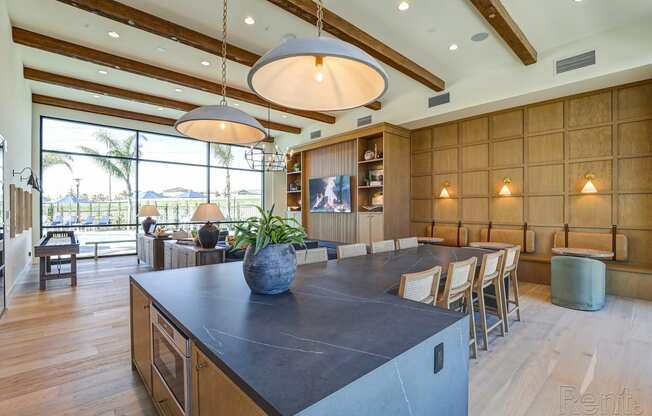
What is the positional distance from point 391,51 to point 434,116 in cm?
201

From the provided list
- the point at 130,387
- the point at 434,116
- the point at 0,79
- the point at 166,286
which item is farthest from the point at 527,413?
the point at 0,79

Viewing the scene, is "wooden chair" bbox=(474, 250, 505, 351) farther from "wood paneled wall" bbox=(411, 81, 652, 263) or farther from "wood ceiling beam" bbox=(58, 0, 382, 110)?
"wood ceiling beam" bbox=(58, 0, 382, 110)

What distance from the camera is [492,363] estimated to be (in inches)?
104

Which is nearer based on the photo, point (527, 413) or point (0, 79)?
point (527, 413)

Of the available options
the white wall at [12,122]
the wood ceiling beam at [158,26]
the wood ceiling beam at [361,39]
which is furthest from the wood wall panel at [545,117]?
the white wall at [12,122]

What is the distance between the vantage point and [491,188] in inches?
242

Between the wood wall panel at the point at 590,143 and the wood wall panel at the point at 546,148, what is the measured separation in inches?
→ 5.5

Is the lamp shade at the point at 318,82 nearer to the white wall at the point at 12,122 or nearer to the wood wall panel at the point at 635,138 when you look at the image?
the white wall at the point at 12,122

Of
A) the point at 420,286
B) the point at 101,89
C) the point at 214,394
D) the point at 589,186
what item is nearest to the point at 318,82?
the point at 420,286

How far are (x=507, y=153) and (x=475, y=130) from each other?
83cm

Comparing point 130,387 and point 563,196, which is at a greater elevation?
point 563,196

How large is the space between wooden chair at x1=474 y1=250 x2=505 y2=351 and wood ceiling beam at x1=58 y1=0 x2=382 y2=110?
14.7 ft

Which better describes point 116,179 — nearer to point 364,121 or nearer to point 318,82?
point 364,121

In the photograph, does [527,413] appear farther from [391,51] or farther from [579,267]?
[391,51]
